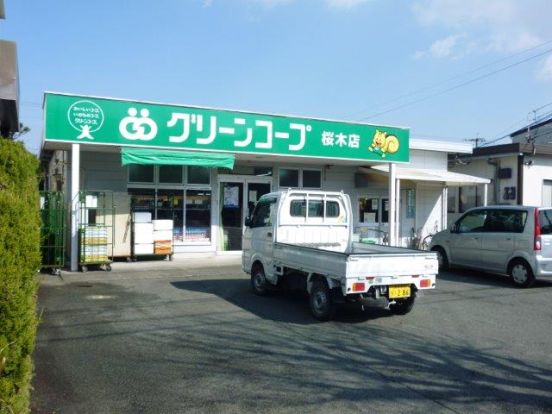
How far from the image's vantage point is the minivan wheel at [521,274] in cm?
1157

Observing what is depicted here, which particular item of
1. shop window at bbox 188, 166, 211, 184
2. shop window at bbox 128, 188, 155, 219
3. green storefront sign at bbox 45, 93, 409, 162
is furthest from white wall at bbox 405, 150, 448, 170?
shop window at bbox 128, 188, 155, 219

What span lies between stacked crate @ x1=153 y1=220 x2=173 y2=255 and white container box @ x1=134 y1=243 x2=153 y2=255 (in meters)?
0.12

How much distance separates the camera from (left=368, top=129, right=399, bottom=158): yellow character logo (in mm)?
15984

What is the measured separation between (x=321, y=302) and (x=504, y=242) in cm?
620

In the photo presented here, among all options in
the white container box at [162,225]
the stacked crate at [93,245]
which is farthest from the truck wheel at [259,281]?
the white container box at [162,225]

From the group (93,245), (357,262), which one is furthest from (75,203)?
(357,262)

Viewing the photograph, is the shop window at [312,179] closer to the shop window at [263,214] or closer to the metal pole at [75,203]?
the shop window at [263,214]

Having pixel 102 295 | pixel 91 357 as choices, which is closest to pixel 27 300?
pixel 91 357

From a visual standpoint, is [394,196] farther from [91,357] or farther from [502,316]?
[91,357]

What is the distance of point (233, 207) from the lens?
52.3ft

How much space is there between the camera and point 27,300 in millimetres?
3891

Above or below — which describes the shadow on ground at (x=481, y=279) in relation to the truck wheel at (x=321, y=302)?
below

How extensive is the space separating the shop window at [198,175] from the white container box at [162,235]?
181cm

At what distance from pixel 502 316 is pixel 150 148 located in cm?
860
